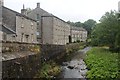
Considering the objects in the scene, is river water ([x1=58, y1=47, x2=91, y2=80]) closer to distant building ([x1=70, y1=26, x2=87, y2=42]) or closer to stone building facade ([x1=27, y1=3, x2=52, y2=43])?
stone building facade ([x1=27, y1=3, x2=52, y2=43])

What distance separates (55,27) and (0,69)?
2196 inches

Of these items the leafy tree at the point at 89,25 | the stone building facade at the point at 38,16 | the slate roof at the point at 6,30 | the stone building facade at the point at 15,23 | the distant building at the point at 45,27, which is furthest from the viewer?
the leafy tree at the point at 89,25

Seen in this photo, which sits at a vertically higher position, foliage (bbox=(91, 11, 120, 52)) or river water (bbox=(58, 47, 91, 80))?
foliage (bbox=(91, 11, 120, 52))

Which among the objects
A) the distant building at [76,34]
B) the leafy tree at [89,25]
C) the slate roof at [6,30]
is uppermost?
the leafy tree at [89,25]

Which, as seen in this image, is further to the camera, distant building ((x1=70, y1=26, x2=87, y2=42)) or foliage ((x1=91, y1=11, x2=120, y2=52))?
distant building ((x1=70, y1=26, x2=87, y2=42))

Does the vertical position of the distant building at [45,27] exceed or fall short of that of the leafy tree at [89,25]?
it falls short

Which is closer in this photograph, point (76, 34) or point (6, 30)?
point (6, 30)

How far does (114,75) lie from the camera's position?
888 inches

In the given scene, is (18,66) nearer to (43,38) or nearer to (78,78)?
(78,78)

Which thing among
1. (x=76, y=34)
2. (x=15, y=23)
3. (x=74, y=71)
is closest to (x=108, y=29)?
(x=15, y=23)

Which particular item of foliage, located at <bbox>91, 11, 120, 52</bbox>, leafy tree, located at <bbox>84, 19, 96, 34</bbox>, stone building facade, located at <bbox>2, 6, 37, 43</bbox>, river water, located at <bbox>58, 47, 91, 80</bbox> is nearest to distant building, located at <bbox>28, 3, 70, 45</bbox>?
foliage, located at <bbox>91, 11, 120, 52</bbox>

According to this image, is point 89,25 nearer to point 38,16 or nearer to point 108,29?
point 38,16

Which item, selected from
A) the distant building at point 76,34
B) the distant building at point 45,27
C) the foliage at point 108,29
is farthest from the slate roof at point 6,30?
the distant building at point 76,34

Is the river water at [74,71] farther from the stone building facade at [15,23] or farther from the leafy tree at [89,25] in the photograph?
the leafy tree at [89,25]
